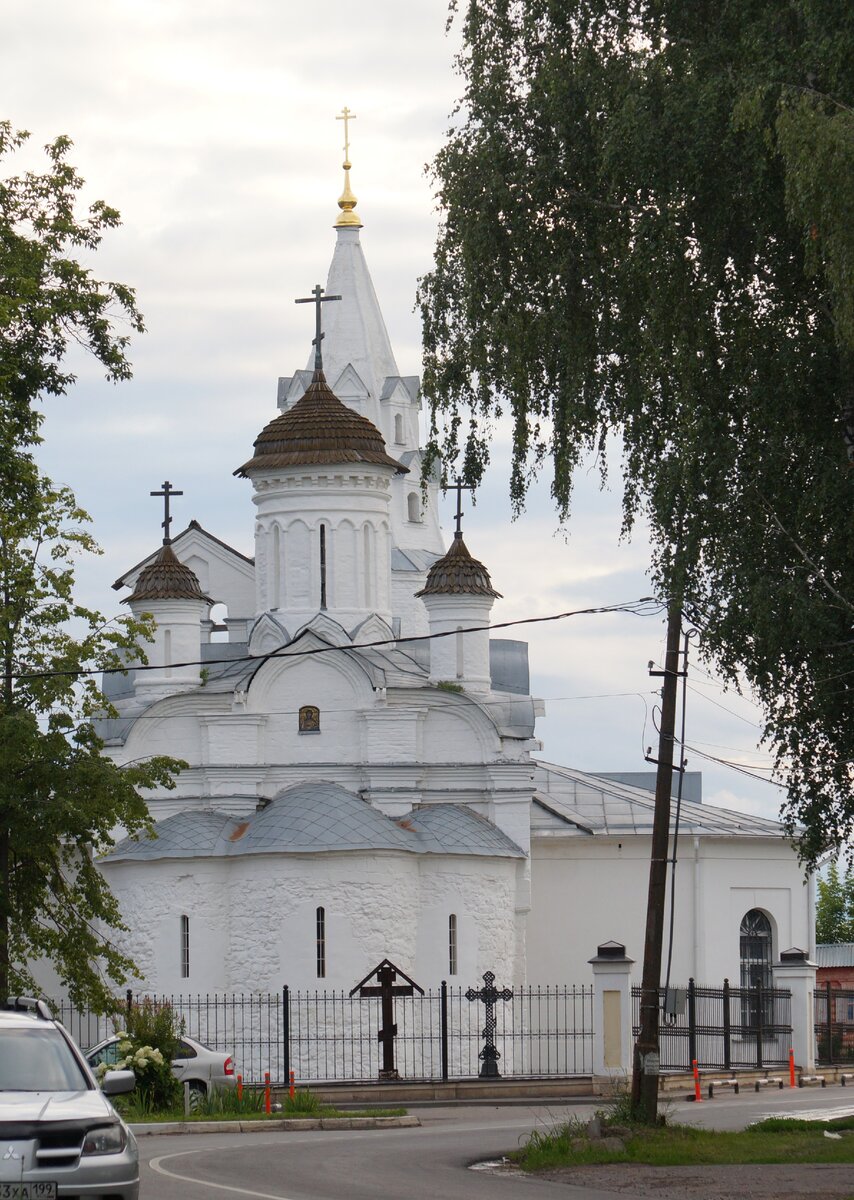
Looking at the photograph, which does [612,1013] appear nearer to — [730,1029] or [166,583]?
[730,1029]

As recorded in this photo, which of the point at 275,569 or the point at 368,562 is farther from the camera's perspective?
the point at 275,569

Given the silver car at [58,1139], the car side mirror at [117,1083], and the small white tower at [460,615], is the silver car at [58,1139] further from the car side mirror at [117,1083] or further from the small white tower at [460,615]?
the small white tower at [460,615]

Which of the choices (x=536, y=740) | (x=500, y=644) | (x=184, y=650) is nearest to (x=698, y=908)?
(x=536, y=740)

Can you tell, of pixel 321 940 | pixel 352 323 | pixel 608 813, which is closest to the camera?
pixel 321 940

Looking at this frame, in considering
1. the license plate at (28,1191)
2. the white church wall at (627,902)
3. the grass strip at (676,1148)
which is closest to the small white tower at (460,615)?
the white church wall at (627,902)

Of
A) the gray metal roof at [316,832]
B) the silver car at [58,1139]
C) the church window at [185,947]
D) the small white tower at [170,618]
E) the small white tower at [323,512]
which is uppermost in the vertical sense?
the small white tower at [323,512]

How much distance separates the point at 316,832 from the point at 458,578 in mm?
8070

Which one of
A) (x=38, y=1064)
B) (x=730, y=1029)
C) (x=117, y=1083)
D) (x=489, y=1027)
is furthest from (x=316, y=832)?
(x=38, y=1064)

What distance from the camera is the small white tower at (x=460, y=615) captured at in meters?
42.6

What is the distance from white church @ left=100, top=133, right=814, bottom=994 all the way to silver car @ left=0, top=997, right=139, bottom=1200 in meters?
23.2

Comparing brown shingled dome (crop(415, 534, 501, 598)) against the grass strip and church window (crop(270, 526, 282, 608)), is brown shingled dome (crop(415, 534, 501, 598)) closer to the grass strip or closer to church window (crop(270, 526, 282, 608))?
church window (crop(270, 526, 282, 608))

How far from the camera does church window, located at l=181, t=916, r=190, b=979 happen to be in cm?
3728

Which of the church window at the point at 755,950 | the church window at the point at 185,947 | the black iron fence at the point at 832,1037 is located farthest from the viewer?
the church window at the point at 755,950

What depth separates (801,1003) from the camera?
3816cm
